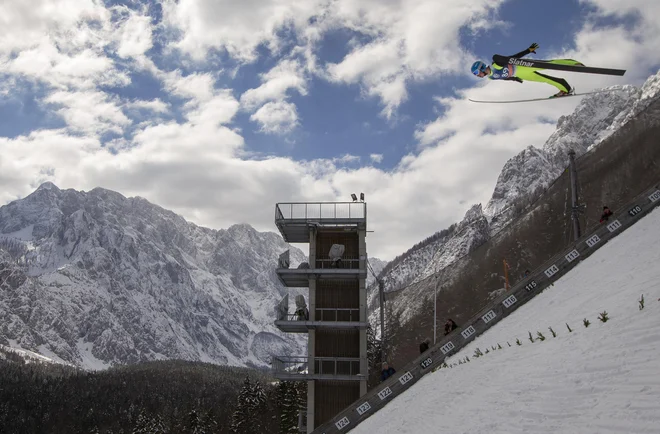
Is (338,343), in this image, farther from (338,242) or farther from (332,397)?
(338,242)

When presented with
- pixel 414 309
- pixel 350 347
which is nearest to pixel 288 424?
pixel 350 347

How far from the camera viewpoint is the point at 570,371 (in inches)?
419

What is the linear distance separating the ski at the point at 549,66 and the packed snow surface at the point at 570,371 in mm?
5793

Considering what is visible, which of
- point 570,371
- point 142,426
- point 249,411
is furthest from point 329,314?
point 142,426

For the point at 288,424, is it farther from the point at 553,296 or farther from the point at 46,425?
the point at 46,425

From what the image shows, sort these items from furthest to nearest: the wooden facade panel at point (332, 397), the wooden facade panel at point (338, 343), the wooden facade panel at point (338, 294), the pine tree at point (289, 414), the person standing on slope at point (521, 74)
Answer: the pine tree at point (289, 414) → the wooden facade panel at point (338, 294) → the wooden facade panel at point (338, 343) → the wooden facade panel at point (332, 397) → the person standing on slope at point (521, 74)

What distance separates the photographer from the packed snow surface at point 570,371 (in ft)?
28.0

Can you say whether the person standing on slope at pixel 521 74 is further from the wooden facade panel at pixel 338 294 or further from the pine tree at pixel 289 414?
the pine tree at pixel 289 414

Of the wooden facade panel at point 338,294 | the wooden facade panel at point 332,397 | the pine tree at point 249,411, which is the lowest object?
the pine tree at point 249,411

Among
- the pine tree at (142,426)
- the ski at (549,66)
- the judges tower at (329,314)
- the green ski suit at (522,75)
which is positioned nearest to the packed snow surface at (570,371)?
the ski at (549,66)

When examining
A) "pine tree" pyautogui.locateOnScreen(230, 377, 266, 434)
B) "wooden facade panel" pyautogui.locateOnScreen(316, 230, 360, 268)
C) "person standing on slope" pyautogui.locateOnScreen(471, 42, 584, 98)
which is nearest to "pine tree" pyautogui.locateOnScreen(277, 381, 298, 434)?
"pine tree" pyautogui.locateOnScreen(230, 377, 266, 434)

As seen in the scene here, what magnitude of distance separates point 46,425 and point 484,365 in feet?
658

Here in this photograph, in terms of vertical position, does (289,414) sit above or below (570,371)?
below

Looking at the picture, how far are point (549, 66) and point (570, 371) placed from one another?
15633 millimetres
